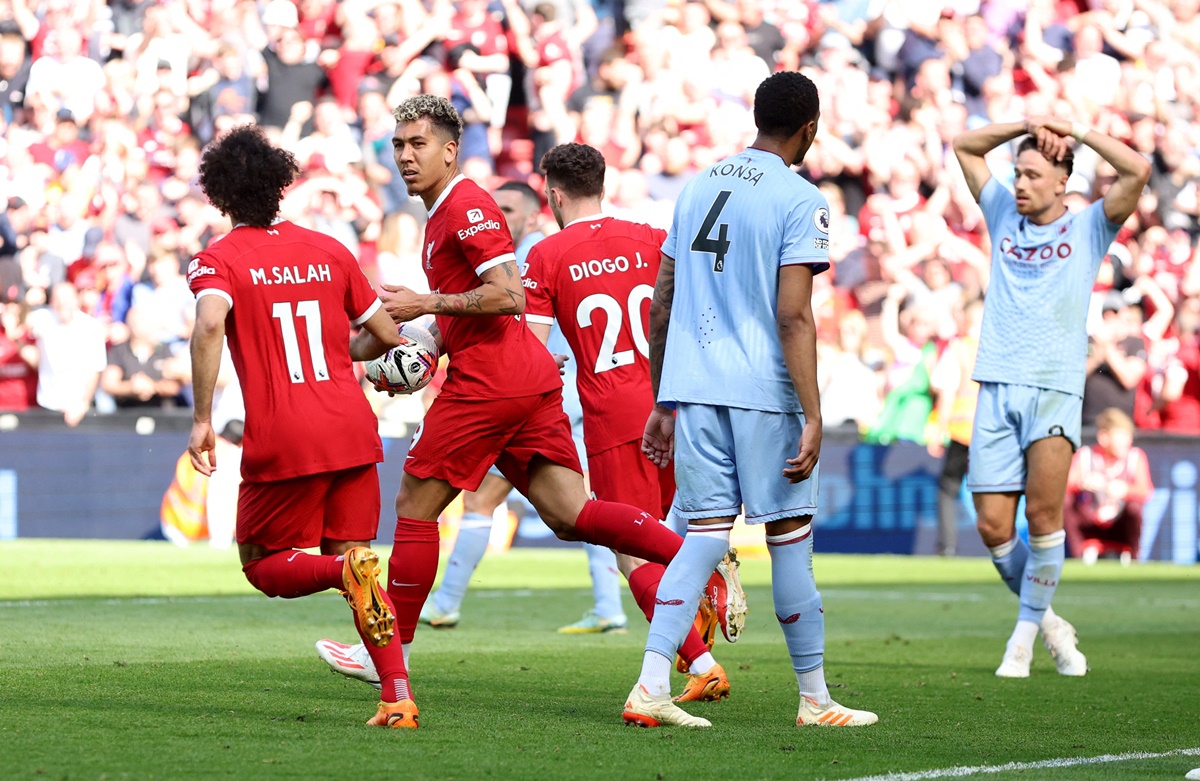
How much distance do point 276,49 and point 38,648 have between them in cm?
1306

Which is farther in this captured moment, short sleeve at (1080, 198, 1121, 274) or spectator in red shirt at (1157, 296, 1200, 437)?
spectator in red shirt at (1157, 296, 1200, 437)

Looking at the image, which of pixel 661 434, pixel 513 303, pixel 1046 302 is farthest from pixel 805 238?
pixel 1046 302

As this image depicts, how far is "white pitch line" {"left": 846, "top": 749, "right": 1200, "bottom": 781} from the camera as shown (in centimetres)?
493

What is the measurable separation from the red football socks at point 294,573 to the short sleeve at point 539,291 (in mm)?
1962

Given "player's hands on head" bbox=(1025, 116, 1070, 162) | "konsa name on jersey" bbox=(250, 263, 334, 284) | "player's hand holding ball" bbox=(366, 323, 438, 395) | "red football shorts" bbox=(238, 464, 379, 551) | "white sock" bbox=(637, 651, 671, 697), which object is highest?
"player's hands on head" bbox=(1025, 116, 1070, 162)

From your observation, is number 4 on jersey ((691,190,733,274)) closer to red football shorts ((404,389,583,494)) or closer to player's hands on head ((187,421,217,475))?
red football shorts ((404,389,583,494))

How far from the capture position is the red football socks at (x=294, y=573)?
5969 millimetres

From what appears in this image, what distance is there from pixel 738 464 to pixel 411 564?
140 cm

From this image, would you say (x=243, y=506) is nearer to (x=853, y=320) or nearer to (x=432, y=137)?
(x=432, y=137)

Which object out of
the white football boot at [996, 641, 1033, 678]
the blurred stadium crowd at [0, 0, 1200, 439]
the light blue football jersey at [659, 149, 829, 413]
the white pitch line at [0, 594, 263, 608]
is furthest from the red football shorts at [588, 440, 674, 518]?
the blurred stadium crowd at [0, 0, 1200, 439]

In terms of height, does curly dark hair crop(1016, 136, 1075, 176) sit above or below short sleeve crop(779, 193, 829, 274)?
above

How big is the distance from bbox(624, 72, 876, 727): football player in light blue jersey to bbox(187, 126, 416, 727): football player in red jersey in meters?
1.12

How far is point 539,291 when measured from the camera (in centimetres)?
772

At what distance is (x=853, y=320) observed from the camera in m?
18.4
